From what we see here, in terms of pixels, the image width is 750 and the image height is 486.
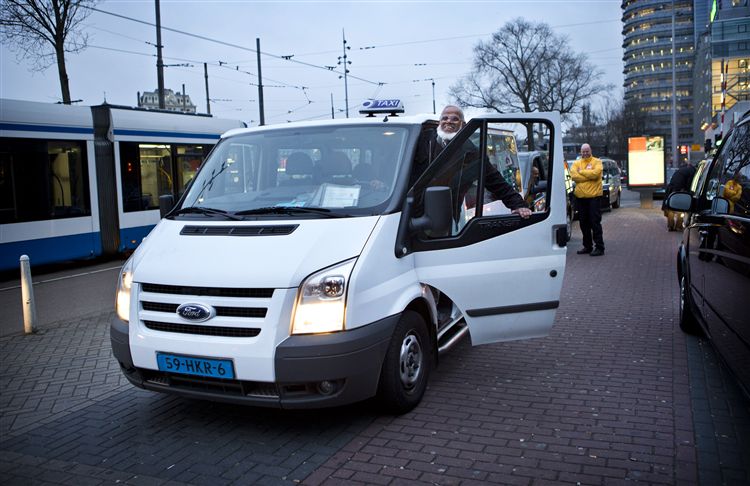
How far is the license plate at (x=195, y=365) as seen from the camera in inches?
165

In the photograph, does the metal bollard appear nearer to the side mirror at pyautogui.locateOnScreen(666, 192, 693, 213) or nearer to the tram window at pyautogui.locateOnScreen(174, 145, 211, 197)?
the side mirror at pyautogui.locateOnScreen(666, 192, 693, 213)

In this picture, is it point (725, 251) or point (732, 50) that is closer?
point (725, 251)

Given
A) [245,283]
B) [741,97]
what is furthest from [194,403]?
[741,97]

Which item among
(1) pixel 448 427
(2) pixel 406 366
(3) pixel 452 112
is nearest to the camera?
(1) pixel 448 427

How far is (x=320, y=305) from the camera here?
13.6 feet

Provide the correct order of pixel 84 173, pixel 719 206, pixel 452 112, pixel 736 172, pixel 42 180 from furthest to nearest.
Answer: pixel 84 173, pixel 42 180, pixel 452 112, pixel 719 206, pixel 736 172

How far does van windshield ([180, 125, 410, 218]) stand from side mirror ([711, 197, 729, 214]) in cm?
229

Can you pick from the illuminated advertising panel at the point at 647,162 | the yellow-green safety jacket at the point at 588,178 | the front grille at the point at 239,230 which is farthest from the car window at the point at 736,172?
the illuminated advertising panel at the point at 647,162

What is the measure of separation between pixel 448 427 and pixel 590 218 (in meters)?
9.19

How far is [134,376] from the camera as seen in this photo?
15.3ft

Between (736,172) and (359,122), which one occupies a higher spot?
(359,122)

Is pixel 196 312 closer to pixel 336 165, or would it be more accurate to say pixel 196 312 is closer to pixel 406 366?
pixel 406 366

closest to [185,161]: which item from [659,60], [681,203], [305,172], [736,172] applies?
[305,172]

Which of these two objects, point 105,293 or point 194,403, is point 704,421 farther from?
point 105,293
